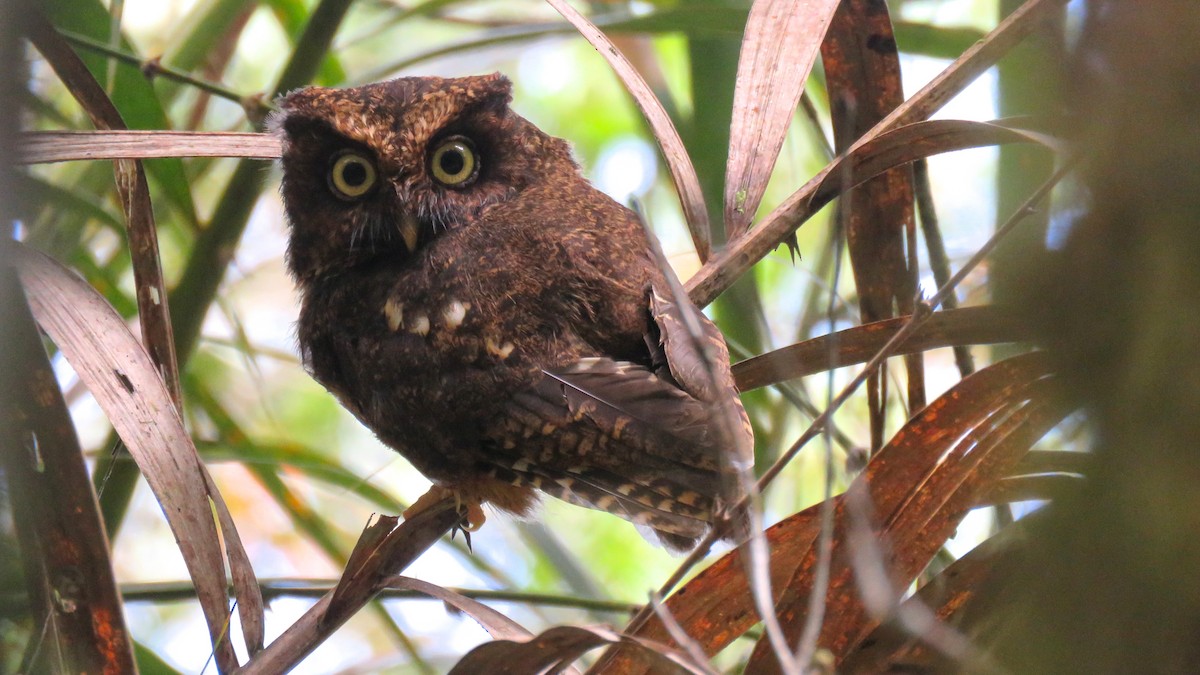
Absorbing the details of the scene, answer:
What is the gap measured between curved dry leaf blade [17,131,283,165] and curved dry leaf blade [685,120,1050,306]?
87 centimetres

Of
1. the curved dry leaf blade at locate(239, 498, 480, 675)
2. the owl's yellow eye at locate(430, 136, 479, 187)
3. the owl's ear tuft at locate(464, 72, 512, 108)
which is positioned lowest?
the curved dry leaf blade at locate(239, 498, 480, 675)

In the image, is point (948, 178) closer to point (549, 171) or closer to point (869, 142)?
point (549, 171)

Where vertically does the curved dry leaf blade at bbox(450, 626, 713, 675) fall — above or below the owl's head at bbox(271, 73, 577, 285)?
below

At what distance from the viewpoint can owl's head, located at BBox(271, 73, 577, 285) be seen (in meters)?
2.17

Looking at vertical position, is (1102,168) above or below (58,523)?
below

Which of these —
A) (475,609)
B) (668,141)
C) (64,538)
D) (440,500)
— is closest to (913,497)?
(475,609)

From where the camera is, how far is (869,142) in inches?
59.7

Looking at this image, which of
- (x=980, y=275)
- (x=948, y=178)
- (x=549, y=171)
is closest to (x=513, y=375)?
(x=549, y=171)

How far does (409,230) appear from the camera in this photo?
2104 millimetres

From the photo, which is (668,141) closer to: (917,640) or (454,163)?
(454,163)

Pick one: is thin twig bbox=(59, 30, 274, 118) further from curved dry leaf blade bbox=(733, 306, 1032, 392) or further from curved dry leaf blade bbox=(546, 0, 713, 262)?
curved dry leaf blade bbox=(733, 306, 1032, 392)

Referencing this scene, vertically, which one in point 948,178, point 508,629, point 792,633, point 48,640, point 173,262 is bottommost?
point 792,633

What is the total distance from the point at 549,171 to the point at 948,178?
2.50 metres

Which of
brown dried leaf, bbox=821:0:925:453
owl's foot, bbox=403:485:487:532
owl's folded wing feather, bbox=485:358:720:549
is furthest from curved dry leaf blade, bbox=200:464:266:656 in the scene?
brown dried leaf, bbox=821:0:925:453
